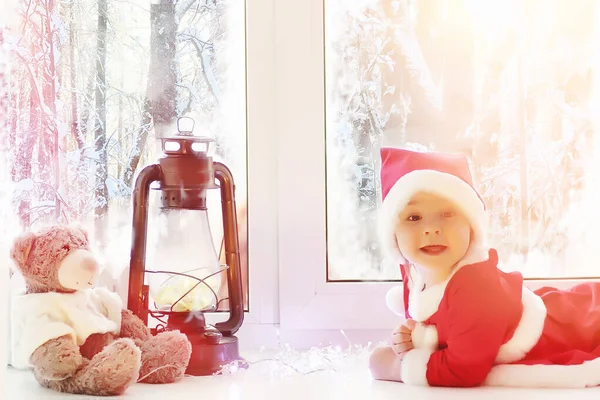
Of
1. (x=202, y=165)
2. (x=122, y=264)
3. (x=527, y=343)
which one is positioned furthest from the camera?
(x=122, y=264)

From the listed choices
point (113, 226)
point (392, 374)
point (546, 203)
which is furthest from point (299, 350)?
point (546, 203)

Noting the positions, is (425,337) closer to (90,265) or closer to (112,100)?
(90,265)

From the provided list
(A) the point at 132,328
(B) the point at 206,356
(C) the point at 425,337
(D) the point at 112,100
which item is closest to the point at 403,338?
(C) the point at 425,337

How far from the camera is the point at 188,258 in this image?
136 centimetres

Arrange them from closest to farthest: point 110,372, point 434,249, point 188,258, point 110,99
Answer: point 110,372 → point 434,249 → point 188,258 → point 110,99

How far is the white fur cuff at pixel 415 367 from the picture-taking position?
48.4 inches

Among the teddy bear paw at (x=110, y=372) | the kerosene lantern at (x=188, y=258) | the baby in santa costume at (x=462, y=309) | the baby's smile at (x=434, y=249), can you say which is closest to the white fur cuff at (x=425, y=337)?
the baby in santa costume at (x=462, y=309)

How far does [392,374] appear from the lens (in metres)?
1.27

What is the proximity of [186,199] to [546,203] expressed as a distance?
769mm

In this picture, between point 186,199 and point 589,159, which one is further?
point 589,159

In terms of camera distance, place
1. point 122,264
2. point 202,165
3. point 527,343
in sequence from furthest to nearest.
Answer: point 122,264, point 202,165, point 527,343

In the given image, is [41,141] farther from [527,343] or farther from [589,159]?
[589,159]

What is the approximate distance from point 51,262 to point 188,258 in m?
0.24

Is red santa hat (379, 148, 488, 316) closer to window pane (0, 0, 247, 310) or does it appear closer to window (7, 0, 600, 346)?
window (7, 0, 600, 346)
